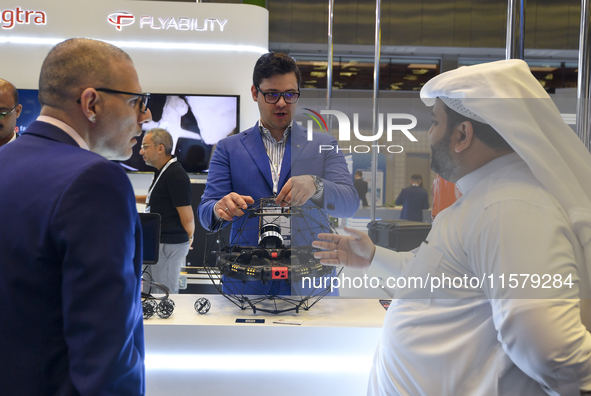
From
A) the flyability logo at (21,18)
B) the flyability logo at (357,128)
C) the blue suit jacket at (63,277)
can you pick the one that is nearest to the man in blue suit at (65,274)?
the blue suit jacket at (63,277)

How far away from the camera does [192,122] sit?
4.86 m

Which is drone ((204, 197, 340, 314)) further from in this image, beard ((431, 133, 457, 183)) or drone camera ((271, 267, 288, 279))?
beard ((431, 133, 457, 183))

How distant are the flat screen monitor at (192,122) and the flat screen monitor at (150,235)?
2.85m

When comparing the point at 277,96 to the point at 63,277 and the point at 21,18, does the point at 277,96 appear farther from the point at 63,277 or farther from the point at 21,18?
the point at 21,18

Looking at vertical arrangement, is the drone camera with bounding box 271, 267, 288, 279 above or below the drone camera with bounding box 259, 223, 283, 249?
below

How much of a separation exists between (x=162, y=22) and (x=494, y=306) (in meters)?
4.77

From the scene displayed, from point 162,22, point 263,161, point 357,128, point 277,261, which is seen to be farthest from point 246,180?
point 162,22

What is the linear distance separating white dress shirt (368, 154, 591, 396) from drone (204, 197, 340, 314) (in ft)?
1.27

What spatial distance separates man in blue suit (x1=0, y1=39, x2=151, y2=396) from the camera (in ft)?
2.57

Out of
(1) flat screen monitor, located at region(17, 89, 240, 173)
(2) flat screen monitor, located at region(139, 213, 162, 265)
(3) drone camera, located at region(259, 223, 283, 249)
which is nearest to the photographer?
(3) drone camera, located at region(259, 223, 283, 249)

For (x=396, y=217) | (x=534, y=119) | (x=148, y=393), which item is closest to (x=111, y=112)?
(x=396, y=217)

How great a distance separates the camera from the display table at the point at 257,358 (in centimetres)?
162

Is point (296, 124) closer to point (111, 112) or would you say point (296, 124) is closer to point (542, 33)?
point (111, 112)

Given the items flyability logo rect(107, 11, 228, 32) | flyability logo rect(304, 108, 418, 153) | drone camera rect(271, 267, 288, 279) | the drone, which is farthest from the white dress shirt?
flyability logo rect(107, 11, 228, 32)
